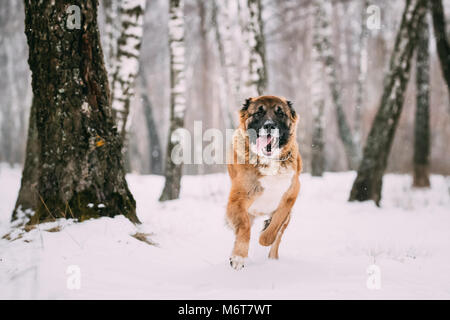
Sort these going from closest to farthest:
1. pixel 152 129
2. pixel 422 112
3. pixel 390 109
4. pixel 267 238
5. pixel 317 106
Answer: pixel 267 238, pixel 390 109, pixel 422 112, pixel 317 106, pixel 152 129

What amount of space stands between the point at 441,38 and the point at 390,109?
82.9 inches

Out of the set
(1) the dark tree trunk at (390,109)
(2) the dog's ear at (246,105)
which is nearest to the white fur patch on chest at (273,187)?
(2) the dog's ear at (246,105)

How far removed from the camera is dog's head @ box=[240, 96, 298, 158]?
3.34m

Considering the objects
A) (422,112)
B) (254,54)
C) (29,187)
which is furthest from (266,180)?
(422,112)

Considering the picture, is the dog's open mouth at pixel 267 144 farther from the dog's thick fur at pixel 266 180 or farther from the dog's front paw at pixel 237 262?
the dog's front paw at pixel 237 262

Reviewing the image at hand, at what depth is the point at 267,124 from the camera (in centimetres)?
332

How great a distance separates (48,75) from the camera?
11.7 ft

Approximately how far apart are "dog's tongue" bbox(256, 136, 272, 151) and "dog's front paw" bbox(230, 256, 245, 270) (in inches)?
39.4

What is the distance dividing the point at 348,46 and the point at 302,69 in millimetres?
4067

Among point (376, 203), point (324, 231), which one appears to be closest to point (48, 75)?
point (324, 231)

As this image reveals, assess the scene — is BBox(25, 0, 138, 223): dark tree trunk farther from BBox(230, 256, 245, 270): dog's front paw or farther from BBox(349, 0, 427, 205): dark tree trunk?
BBox(349, 0, 427, 205): dark tree trunk

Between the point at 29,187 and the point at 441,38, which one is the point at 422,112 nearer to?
the point at 441,38

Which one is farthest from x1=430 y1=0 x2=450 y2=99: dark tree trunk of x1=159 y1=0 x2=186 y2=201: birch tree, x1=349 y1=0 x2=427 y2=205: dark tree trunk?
x1=159 y1=0 x2=186 y2=201: birch tree
